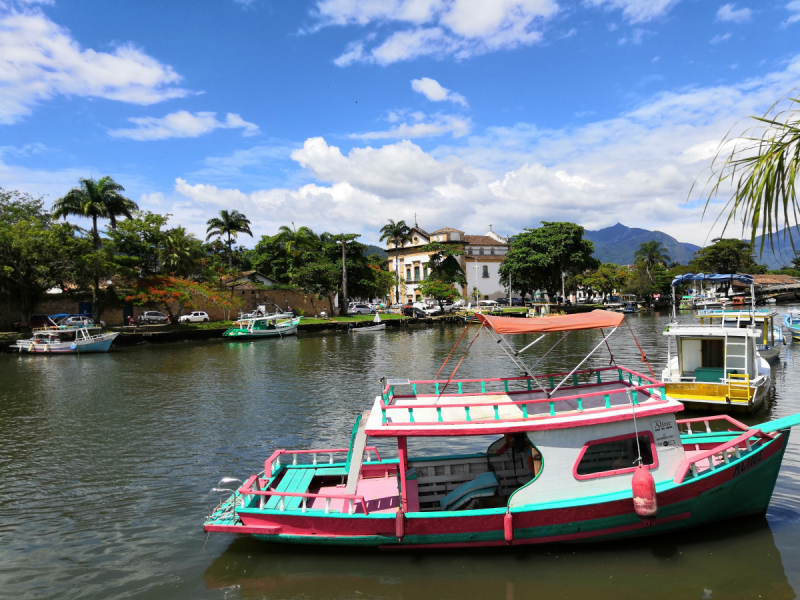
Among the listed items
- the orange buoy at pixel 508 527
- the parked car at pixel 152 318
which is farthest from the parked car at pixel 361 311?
the orange buoy at pixel 508 527

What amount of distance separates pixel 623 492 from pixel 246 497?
243 inches

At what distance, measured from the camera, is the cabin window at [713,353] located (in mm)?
16094

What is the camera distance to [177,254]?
162ft

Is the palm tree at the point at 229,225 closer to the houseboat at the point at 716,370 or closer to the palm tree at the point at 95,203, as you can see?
the palm tree at the point at 95,203

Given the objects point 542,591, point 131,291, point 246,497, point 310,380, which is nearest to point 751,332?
point 542,591

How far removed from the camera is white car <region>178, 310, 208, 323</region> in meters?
50.0

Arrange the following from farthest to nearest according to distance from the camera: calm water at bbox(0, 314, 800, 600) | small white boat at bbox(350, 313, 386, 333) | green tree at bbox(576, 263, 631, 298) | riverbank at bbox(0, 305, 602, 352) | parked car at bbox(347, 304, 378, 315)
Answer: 1. green tree at bbox(576, 263, 631, 298)
2. parked car at bbox(347, 304, 378, 315)
3. small white boat at bbox(350, 313, 386, 333)
4. riverbank at bbox(0, 305, 602, 352)
5. calm water at bbox(0, 314, 800, 600)

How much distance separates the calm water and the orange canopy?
360 centimetres

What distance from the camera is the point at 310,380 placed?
23750mm

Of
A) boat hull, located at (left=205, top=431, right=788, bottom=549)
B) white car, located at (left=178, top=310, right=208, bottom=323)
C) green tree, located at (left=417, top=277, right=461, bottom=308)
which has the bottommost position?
boat hull, located at (left=205, top=431, right=788, bottom=549)

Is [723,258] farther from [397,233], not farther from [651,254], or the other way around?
[397,233]

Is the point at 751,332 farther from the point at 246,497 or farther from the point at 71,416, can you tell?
the point at 71,416

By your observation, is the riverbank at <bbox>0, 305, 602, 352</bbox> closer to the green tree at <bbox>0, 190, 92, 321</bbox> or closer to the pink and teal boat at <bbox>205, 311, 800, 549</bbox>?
the green tree at <bbox>0, 190, 92, 321</bbox>

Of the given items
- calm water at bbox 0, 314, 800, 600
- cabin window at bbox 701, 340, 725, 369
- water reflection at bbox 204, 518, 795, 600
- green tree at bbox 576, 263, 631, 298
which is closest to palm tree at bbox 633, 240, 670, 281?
green tree at bbox 576, 263, 631, 298
